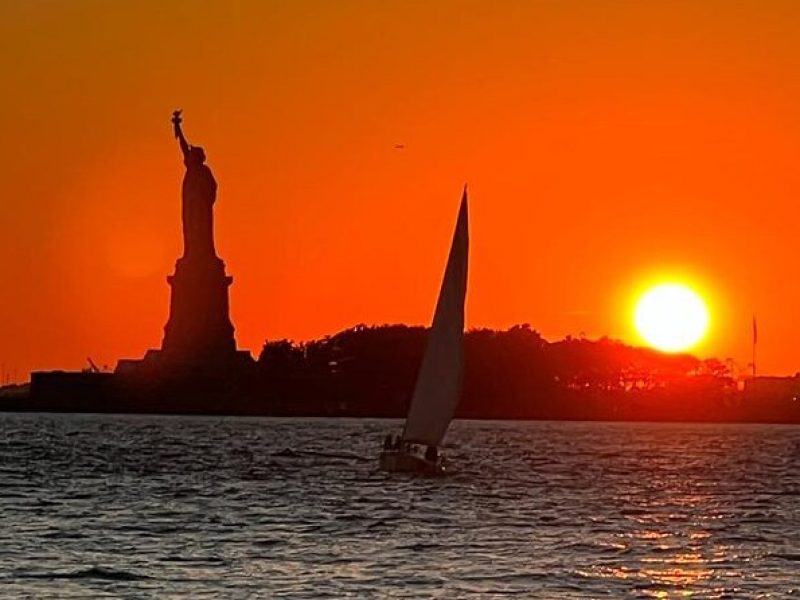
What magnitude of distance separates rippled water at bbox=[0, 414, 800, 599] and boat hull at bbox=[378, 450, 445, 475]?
61cm

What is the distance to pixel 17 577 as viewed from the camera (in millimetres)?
35938

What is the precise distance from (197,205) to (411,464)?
94.7 meters

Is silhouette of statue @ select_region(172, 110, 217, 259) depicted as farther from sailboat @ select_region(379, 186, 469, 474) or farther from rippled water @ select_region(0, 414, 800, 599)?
sailboat @ select_region(379, 186, 469, 474)

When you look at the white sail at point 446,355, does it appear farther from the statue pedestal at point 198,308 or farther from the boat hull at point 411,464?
the statue pedestal at point 198,308

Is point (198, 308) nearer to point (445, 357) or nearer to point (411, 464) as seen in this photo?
point (411, 464)

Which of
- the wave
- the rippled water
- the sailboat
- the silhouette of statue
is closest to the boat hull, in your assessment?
the rippled water

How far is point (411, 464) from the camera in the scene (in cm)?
7094

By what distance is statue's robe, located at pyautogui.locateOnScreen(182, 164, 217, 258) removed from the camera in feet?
534

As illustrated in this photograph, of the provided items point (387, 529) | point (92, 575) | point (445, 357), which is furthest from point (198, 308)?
point (92, 575)

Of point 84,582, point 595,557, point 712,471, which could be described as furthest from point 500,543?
point 712,471

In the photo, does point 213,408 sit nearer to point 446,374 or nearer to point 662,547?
point 446,374

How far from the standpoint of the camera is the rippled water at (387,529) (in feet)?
118

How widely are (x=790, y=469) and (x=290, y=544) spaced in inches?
2022

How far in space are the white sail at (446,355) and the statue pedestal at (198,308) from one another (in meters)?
97.0
